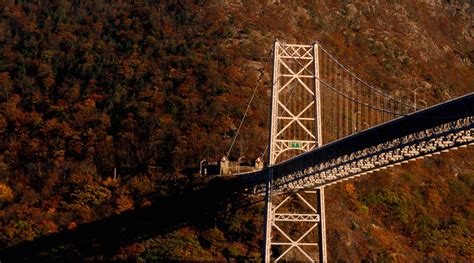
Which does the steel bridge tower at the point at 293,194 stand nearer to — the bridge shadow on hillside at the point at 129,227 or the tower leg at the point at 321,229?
the tower leg at the point at 321,229

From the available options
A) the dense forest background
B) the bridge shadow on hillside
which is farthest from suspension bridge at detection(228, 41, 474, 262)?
the dense forest background

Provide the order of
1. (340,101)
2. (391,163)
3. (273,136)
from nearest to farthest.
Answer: (391,163) → (273,136) → (340,101)

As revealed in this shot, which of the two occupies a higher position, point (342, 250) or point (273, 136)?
point (273, 136)

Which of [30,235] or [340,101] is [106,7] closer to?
[340,101]

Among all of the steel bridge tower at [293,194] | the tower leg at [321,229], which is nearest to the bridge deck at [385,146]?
the tower leg at [321,229]

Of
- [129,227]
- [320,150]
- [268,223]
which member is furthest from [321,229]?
[129,227]

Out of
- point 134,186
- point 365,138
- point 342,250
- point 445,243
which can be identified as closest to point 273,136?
point 365,138
